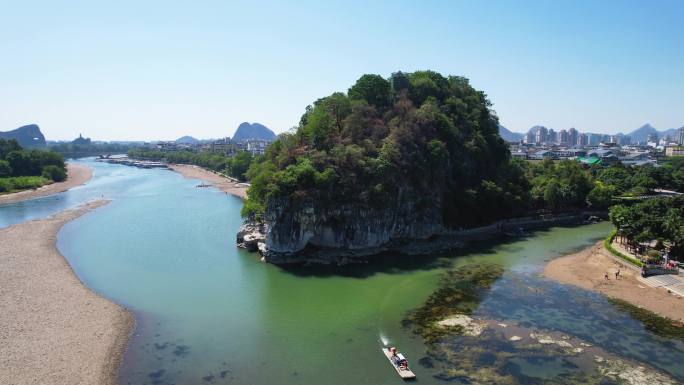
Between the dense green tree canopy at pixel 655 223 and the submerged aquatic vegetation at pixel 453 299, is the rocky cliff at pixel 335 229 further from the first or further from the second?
the dense green tree canopy at pixel 655 223

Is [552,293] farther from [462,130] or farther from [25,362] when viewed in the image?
[25,362]

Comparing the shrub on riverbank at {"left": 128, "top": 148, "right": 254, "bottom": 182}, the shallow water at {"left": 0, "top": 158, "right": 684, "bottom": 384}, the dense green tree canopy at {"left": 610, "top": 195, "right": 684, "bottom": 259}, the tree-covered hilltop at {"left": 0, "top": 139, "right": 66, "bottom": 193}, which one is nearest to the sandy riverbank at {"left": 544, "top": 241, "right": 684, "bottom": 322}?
the shallow water at {"left": 0, "top": 158, "right": 684, "bottom": 384}

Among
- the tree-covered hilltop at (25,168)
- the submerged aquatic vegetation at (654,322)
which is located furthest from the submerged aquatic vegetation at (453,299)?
the tree-covered hilltop at (25,168)

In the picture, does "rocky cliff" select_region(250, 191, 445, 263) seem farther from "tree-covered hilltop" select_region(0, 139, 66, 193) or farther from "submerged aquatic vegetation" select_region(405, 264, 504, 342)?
"tree-covered hilltop" select_region(0, 139, 66, 193)

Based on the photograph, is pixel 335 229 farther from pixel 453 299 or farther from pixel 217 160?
pixel 217 160

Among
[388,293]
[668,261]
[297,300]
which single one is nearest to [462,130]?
[668,261]

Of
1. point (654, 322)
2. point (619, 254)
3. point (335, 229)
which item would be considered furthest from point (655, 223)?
point (335, 229)
